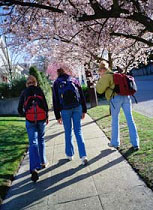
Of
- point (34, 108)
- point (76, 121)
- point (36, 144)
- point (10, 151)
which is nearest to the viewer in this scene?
point (36, 144)

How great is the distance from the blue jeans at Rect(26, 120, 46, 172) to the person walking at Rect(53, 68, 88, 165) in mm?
411

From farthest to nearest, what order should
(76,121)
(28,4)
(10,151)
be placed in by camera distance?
1. (10,151)
2. (76,121)
3. (28,4)

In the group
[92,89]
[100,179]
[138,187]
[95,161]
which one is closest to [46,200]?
[100,179]

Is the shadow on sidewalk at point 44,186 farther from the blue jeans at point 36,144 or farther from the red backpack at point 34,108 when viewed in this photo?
the red backpack at point 34,108

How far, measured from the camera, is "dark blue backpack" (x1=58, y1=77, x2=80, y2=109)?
5016 millimetres

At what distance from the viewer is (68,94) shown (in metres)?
5.02

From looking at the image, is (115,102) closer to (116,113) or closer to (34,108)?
(116,113)

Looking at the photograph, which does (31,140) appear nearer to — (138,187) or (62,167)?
(62,167)

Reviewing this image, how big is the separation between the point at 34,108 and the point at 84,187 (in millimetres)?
1670

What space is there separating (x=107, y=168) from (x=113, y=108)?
4.77 ft

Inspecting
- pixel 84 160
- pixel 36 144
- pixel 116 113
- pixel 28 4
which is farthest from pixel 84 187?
pixel 28 4

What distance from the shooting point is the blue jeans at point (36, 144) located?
4.74 meters

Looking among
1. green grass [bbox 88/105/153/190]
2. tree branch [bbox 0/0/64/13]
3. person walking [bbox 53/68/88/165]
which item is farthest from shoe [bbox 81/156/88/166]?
tree branch [bbox 0/0/64/13]

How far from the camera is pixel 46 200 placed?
12.3 ft
